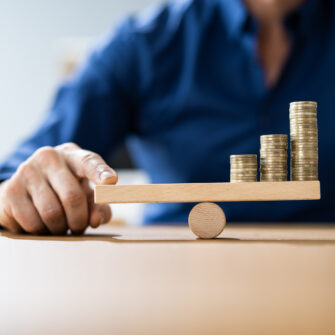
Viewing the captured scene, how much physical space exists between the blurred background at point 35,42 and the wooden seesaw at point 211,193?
8.87 ft

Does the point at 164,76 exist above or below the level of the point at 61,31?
below

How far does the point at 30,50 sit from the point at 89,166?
9.21 feet

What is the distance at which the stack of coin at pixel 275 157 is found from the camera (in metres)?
0.72

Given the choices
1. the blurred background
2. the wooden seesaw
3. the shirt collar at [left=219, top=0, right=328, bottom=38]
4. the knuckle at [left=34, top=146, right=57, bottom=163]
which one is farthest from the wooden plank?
the blurred background

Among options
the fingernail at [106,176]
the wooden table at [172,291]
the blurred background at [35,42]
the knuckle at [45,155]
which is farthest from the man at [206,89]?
the blurred background at [35,42]

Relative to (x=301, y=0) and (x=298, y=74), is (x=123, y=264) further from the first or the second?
(x=301, y=0)

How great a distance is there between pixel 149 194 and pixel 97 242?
99 mm

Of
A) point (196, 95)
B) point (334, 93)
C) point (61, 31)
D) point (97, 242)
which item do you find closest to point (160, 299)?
point (97, 242)

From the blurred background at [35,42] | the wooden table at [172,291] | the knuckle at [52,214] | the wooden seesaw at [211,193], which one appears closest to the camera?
the wooden table at [172,291]

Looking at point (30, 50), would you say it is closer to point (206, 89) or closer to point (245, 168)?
point (206, 89)

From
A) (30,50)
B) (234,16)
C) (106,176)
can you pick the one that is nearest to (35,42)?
(30,50)

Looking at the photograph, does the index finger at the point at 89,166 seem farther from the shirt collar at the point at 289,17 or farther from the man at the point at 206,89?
the shirt collar at the point at 289,17

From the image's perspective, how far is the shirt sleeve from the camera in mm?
1528

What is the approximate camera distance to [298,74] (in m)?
1.55
